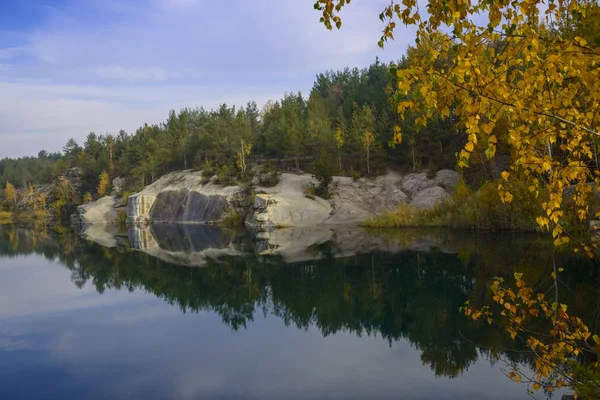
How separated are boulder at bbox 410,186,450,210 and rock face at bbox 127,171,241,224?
1891cm

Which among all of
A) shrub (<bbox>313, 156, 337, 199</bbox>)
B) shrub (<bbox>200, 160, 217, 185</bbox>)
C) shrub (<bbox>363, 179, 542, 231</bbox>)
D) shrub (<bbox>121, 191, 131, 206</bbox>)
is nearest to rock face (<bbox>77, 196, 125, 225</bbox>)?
shrub (<bbox>121, 191, 131, 206</bbox>)

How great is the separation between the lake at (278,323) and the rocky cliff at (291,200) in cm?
1524

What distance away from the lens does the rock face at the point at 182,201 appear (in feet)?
163

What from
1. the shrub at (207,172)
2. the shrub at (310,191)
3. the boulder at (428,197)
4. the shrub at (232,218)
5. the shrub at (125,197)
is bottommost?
the shrub at (232,218)

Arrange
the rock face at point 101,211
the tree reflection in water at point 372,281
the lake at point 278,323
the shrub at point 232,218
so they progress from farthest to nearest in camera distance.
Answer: the rock face at point 101,211 → the shrub at point 232,218 → the tree reflection in water at point 372,281 → the lake at point 278,323

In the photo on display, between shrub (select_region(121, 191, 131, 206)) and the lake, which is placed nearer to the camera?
the lake

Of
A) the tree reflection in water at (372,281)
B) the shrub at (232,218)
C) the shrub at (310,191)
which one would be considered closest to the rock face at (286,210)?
the shrub at (310,191)

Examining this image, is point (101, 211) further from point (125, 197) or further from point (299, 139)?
point (299, 139)

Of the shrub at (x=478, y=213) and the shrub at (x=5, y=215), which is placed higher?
the shrub at (x=5, y=215)

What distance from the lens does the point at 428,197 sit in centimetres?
3894

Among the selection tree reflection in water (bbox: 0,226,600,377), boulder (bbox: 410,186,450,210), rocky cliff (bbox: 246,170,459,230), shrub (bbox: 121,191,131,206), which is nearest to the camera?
tree reflection in water (bbox: 0,226,600,377)

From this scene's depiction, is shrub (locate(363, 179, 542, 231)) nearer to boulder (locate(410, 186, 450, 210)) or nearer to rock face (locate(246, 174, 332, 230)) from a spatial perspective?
boulder (locate(410, 186, 450, 210))

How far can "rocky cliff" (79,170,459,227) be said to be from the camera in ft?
134

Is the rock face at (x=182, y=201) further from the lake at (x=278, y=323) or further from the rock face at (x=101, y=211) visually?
the lake at (x=278, y=323)
